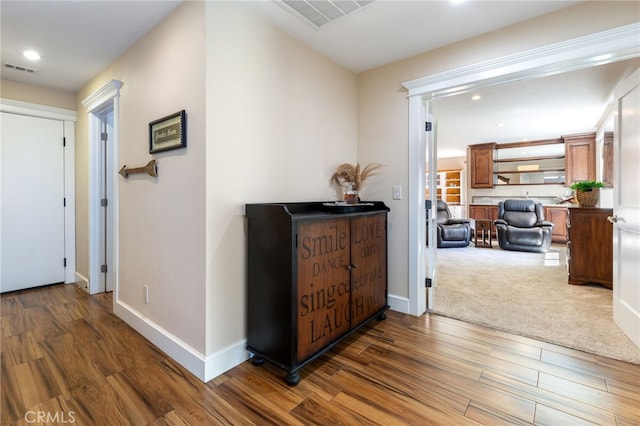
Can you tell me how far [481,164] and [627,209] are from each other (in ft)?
19.0

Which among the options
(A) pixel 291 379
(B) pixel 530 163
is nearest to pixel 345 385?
(A) pixel 291 379

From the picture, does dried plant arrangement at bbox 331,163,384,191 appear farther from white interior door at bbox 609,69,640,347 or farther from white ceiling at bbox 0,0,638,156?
white interior door at bbox 609,69,640,347

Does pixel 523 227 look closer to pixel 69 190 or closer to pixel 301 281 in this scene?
pixel 301 281

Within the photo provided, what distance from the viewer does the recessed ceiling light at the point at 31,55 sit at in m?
2.52

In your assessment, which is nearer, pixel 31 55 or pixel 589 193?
pixel 31 55

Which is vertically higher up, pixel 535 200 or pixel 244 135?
pixel 244 135

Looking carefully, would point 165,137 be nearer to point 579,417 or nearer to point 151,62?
point 151,62

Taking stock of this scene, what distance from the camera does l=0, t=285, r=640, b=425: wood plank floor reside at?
4.65 feet

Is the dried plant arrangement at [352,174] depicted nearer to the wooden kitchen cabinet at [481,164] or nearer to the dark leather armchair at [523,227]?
the dark leather armchair at [523,227]

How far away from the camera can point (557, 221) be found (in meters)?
6.64

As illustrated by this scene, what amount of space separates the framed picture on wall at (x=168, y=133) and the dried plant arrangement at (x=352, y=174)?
4.38ft

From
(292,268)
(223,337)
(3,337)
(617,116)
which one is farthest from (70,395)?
(617,116)

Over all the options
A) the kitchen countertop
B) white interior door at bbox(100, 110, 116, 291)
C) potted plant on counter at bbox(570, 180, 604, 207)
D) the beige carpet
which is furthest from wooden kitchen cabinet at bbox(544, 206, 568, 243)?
white interior door at bbox(100, 110, 116, 291)

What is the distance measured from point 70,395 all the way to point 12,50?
113 inches
